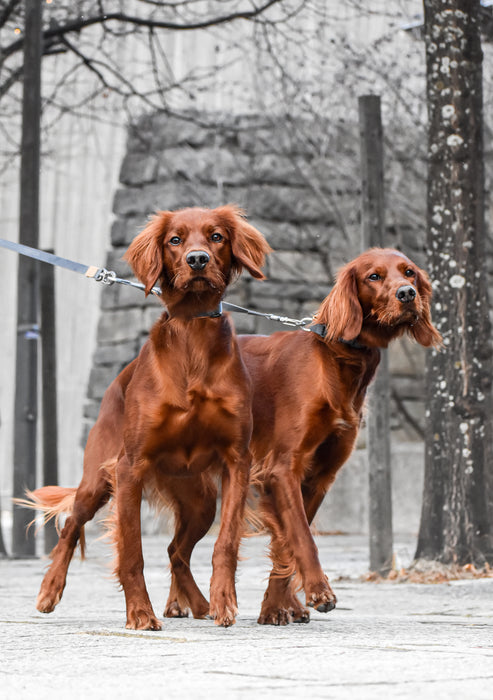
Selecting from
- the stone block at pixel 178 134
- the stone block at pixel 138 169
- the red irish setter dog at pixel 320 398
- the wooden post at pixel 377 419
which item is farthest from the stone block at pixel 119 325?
the red irish setter dog at pixel 320 398

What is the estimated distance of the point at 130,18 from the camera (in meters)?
10.3

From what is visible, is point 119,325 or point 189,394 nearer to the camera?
point 189,394

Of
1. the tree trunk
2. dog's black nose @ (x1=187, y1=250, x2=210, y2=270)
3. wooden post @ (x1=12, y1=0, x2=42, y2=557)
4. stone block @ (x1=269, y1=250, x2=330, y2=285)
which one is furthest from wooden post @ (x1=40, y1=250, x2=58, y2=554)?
dog's black nose @ (x1=187, y1=250, x2=210, y2=270)

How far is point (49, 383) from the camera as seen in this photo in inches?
391

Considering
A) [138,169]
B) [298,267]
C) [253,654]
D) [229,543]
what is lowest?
[253,654]

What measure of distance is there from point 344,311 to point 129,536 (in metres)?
1.17

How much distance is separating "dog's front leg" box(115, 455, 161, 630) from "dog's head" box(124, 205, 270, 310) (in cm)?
65

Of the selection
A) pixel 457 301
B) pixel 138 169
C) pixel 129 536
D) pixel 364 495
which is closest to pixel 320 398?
pixel 129 536

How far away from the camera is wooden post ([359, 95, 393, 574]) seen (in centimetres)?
734

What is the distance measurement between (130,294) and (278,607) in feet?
27.5

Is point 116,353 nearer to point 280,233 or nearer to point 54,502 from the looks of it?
point 280,233

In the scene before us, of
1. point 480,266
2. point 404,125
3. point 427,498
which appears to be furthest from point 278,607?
point 404,125

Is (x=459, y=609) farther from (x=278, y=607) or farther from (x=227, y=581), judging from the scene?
(x=227, y=581)

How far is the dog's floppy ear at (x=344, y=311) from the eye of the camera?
4109mm
